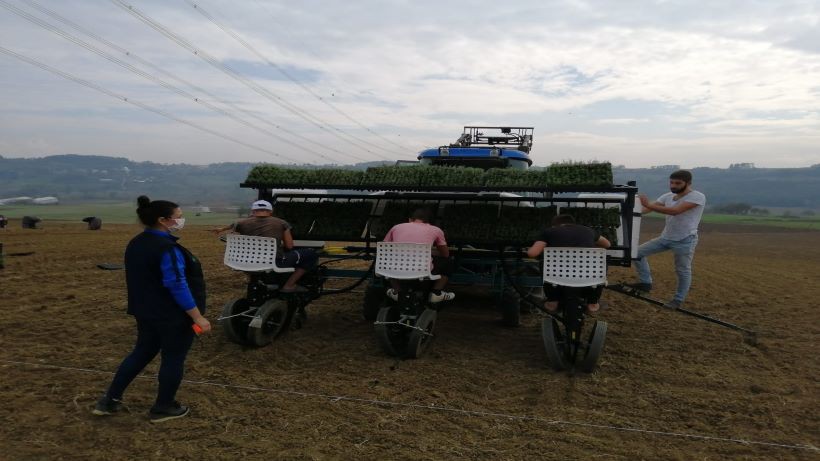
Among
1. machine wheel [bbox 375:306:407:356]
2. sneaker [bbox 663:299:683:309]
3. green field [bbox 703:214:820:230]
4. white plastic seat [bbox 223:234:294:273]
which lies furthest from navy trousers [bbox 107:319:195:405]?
green field [bbox 703:214:820:230]

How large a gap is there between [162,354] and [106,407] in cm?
61

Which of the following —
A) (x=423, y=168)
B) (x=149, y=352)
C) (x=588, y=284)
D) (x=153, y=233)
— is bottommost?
(x=149, y=352)

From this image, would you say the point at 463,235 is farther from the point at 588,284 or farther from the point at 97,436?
the point at 97,436

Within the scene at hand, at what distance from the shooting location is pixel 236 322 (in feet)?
19.9

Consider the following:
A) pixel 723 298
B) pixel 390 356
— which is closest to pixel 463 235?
pixel 390 356

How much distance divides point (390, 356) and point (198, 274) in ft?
7.92

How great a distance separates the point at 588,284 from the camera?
5328mm

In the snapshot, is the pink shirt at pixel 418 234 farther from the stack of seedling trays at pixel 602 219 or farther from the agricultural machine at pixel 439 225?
the stack of seedling trays at pixel 602 219

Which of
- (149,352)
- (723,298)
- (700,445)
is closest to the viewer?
(700,445)

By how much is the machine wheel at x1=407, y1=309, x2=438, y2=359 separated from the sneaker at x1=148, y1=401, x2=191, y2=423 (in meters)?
2.27

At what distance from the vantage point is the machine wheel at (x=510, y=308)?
7307 mm

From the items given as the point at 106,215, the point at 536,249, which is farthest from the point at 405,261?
the point at 106,215

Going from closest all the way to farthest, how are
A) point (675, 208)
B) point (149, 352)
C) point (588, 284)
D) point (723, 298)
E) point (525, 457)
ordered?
1. point (525, 457)
2. point (149, 352)
3. point (588, 284)
4. point (675, 208)
5. point (723, 298)

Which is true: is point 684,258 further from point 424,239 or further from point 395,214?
point 395,214
